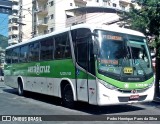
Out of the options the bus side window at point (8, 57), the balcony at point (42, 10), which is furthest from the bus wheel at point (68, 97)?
the balcony at point (42, 10)

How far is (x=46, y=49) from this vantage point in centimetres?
1306

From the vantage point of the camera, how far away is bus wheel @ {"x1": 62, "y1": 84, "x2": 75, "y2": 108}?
11102mm

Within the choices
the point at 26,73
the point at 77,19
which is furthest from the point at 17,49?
the point at 77,19

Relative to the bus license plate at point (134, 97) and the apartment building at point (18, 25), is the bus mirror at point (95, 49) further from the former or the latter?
the apartment building at point (18, 25)

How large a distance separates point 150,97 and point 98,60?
2.64 metres

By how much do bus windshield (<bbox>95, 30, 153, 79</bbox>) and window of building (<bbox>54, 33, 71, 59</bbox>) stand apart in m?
1.80

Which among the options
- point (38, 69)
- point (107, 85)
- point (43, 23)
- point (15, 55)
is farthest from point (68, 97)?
point (43, 23)

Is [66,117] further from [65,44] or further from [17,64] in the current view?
[17,64]

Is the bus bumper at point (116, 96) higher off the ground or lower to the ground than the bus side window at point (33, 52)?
lower

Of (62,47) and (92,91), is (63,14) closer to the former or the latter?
(62,47)

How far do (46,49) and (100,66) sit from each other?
14.0ft

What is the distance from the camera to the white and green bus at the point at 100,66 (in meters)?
9.52

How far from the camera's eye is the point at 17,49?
17.2 meters

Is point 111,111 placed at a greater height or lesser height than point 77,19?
lesser
